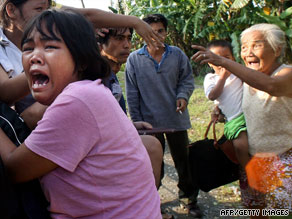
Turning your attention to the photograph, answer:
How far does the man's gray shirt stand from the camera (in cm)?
314

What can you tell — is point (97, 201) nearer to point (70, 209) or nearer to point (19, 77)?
point (70, 209)

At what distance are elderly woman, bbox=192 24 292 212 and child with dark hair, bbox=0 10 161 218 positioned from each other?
4.30ft

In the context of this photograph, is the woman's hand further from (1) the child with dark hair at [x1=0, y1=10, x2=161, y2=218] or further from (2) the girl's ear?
(2) the girl's ear

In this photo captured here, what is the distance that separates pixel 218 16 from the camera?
28.4ft

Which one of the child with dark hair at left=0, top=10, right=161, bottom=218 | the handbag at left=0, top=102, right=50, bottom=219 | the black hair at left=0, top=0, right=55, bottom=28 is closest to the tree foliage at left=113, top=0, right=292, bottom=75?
the black hair at left=0, top=0, right=55, bottom=28

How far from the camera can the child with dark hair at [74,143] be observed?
1018mm

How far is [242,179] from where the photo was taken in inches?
98.9

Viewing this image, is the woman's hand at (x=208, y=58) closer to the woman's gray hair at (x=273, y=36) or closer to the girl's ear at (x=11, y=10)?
the woman's gray hair at (x=273, y=36)

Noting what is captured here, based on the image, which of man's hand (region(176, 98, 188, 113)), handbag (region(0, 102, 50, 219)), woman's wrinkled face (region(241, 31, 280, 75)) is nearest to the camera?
handbag (region(0, 102, 50, 219))

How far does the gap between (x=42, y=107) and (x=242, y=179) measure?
6.44 feet

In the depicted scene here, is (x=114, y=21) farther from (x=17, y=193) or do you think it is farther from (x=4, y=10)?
(x=17, y=193)

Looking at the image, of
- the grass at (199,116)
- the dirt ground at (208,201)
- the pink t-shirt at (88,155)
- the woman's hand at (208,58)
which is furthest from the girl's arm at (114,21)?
the grass at (199,116)

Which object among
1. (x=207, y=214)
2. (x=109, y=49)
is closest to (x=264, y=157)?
(x=207, y=214)

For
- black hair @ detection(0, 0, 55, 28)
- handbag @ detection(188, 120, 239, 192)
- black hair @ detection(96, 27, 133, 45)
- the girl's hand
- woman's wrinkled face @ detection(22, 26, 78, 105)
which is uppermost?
black hair @ detection(0, 0, 55, 28)
